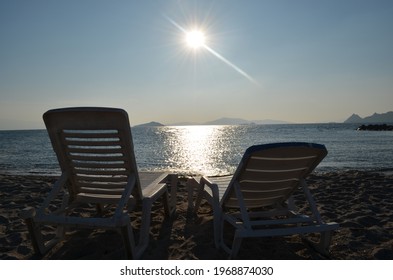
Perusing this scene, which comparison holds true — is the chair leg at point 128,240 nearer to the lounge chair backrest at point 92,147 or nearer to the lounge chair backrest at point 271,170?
the lounge chair backrest at point 92,147

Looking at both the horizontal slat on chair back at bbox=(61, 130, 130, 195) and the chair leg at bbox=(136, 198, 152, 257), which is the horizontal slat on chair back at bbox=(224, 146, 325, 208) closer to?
the chair leg at bbox=(136, 198, 152, 257)

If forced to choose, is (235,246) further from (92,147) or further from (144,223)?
(92,147)

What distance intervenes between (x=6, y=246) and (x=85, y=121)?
183 centimetres

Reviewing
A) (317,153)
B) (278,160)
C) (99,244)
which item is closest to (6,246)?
(99,244)

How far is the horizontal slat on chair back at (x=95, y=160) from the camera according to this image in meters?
3.38

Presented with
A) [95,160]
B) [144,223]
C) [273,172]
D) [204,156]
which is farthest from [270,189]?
[204,156]

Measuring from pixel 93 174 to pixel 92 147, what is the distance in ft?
0.99

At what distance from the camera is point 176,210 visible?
519 cm

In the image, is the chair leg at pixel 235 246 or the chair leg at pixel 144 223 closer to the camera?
the chair leg at pixel 235 246

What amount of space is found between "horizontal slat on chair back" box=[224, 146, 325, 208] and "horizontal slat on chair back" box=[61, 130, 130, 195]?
124 centimetres

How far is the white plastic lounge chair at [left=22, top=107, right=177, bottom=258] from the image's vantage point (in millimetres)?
3107

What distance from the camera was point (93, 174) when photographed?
3.61m

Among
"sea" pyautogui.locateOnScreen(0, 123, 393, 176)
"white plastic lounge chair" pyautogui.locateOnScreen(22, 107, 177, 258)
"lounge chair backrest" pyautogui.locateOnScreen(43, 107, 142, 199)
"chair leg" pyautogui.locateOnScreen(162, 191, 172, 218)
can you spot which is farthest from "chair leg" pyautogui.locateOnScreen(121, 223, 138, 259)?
"sea" pyautogui.locateOnScreen(0, 123, 393, 176)

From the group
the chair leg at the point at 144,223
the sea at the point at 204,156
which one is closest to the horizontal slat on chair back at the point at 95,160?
the chair leg at the point at 144,223
